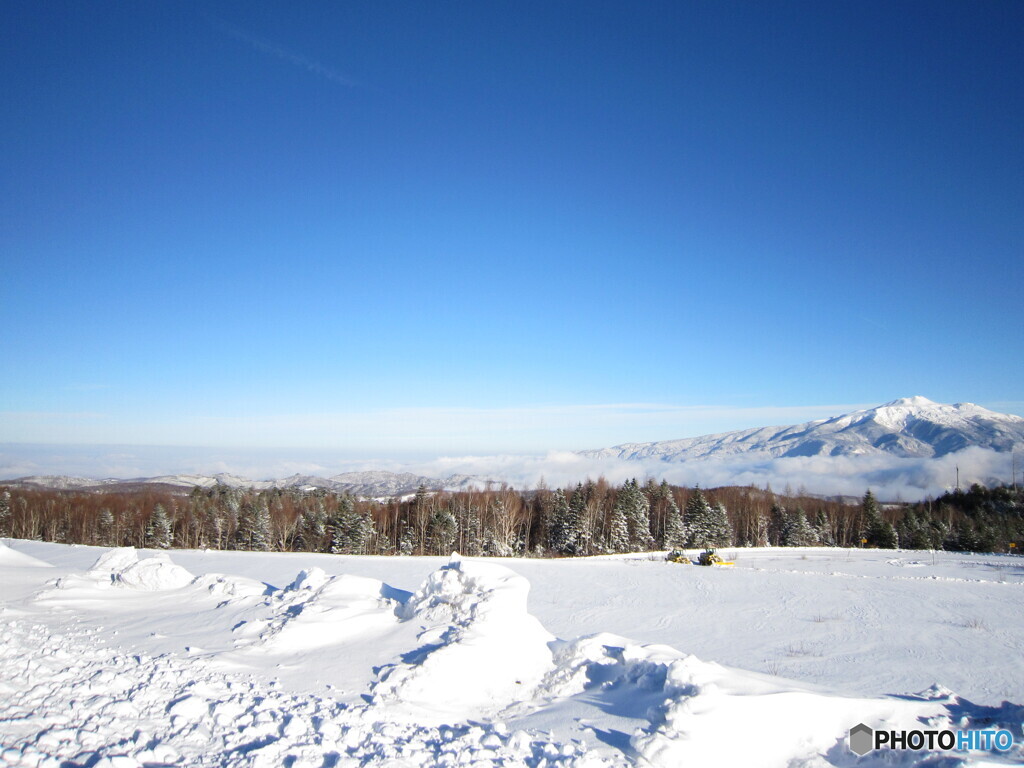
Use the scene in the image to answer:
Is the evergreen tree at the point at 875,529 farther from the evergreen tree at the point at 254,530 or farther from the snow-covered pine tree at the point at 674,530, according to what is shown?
the evergreen tree at the point at 254,530

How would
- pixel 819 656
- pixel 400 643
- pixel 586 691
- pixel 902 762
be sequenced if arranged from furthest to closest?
pixel 819 656 → pixel 400 643 → pixel 586 691 → pixel 902 762

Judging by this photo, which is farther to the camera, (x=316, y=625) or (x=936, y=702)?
(x=316, y=625)

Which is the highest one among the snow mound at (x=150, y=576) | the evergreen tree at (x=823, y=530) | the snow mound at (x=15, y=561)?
the snow mound at (x=150, y=576)

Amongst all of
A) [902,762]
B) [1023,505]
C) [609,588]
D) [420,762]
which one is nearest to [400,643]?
[420,762]

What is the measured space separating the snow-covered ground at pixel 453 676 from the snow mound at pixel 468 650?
1.2 inches

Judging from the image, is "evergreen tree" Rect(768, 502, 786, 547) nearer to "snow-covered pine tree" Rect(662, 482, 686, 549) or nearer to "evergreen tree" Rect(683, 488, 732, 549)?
"evergreen tree" Rect(683, 488, 732, 549)

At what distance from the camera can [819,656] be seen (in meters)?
11.3

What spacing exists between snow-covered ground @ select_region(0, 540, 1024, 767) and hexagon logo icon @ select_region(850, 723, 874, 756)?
0.07 metres

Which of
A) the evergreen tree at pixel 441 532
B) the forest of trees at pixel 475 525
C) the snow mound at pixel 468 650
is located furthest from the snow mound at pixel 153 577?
the evergreen tree at pixel 441 532

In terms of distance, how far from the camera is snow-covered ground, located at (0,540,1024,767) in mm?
5523

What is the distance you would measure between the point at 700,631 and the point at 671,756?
8.88 metres

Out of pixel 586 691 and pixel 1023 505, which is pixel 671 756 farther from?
pixel 1023 505

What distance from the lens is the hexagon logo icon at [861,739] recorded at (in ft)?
19.2

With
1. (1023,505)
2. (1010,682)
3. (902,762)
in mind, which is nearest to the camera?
(902,762)
